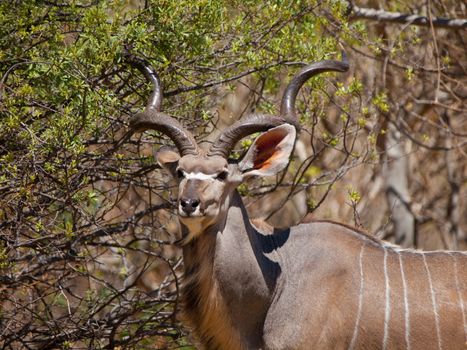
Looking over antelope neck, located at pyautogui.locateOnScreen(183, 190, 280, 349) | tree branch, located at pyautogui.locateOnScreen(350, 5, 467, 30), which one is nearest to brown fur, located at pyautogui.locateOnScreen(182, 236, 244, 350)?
antelope neck, located at pyautogui.locateOnScreen(183, 190, 280, 349)

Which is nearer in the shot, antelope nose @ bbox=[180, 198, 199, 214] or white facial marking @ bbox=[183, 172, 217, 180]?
antelope nose @ bbox=[180, 198, 199, 214]

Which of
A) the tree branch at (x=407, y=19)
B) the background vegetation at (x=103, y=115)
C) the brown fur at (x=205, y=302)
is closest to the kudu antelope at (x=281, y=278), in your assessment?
the brown fur at (x=205, y=302)

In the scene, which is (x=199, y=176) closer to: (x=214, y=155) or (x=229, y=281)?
(x=214, y=155)

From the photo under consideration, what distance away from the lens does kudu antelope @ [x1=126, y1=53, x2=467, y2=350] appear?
12.8ft

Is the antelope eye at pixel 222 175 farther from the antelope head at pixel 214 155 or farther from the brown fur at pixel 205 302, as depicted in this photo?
the brown fur at pixel 205 302

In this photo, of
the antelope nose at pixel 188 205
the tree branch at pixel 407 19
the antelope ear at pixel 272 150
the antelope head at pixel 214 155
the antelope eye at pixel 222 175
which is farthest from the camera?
the tree branch at pixel 407 19

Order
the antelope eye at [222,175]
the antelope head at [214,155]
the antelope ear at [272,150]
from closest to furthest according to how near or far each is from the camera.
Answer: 1. the antelope head at [214,155]
2. the antelope eye at [222,175]
3. the antelope ear at [272,150]

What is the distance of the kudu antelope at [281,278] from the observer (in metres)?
3.90

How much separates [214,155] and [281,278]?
617mm

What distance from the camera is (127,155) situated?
4770 millimetres

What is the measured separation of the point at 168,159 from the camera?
409cm

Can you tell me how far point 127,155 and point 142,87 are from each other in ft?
1.58

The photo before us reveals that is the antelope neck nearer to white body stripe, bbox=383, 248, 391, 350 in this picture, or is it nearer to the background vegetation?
the background vegetation

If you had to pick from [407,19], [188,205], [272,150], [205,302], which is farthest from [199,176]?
[407,19]
